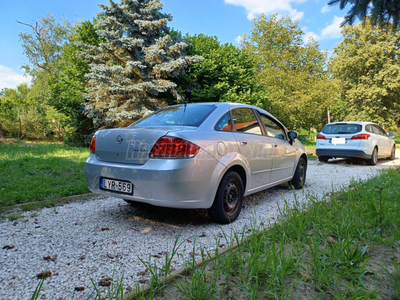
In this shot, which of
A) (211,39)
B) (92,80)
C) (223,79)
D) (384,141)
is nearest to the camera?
(384,141)

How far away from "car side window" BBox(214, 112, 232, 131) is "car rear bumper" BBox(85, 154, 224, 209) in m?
0.55

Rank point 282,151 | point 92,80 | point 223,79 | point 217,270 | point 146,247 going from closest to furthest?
point 217,270 < point 146,247 < point 282,151 < point 92,80 < point 223,79

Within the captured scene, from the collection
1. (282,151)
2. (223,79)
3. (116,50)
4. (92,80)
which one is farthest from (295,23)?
(282,151)

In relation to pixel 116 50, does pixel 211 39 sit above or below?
above

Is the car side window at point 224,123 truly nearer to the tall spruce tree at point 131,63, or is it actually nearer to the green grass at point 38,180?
the green grass at point 38,180

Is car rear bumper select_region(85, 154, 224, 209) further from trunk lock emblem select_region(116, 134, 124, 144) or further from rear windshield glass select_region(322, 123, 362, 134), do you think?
rear windshield glass select_region(322, 123, 362, 134)

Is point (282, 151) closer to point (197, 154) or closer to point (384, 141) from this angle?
point (197, 154)

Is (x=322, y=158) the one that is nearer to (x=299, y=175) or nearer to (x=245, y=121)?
(x=299, y=175)

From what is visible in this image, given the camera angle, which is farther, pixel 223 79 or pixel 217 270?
pixel 223 79

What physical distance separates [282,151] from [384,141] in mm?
8415

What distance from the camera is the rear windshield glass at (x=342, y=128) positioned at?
376 inches

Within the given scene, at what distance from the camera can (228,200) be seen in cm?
348

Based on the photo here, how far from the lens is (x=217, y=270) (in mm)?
1980

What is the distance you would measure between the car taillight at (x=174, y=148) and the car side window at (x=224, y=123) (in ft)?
2.10
